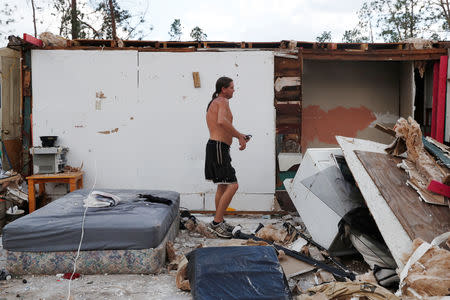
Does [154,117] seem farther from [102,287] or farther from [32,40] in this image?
[102,287]

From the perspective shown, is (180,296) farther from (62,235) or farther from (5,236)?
(5,236)

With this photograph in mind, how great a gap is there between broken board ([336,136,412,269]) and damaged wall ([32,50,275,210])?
2.00 meters

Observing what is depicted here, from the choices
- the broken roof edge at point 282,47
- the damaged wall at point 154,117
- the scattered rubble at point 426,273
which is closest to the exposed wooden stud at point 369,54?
the broken roof edge at point 282,47

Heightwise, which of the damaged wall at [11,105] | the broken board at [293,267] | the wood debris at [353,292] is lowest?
the broken board at [293,267]

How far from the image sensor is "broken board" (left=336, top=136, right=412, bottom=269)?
9.98 feet

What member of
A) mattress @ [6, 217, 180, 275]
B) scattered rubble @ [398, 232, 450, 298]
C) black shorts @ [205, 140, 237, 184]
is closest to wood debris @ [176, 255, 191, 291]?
mattress @ [6, 217, 180, 275]

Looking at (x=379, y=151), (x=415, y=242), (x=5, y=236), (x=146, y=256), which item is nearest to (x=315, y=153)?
(x=379, y=151)

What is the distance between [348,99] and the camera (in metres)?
9.00

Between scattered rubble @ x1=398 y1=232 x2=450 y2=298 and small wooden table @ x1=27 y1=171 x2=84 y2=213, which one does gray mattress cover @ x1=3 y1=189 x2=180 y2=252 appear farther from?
scattered rubble @ x1=398 y1=232 x2=450 y2=298

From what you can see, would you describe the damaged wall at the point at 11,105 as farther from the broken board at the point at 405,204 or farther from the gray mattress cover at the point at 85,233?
the broken board at the point at 405,204

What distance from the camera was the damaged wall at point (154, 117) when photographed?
20.4ft

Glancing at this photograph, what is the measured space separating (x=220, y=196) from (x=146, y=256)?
1.66 meters

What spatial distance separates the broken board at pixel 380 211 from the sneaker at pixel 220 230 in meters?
1.74

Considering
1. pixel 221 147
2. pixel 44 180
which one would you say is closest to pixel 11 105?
pixel 44 180
